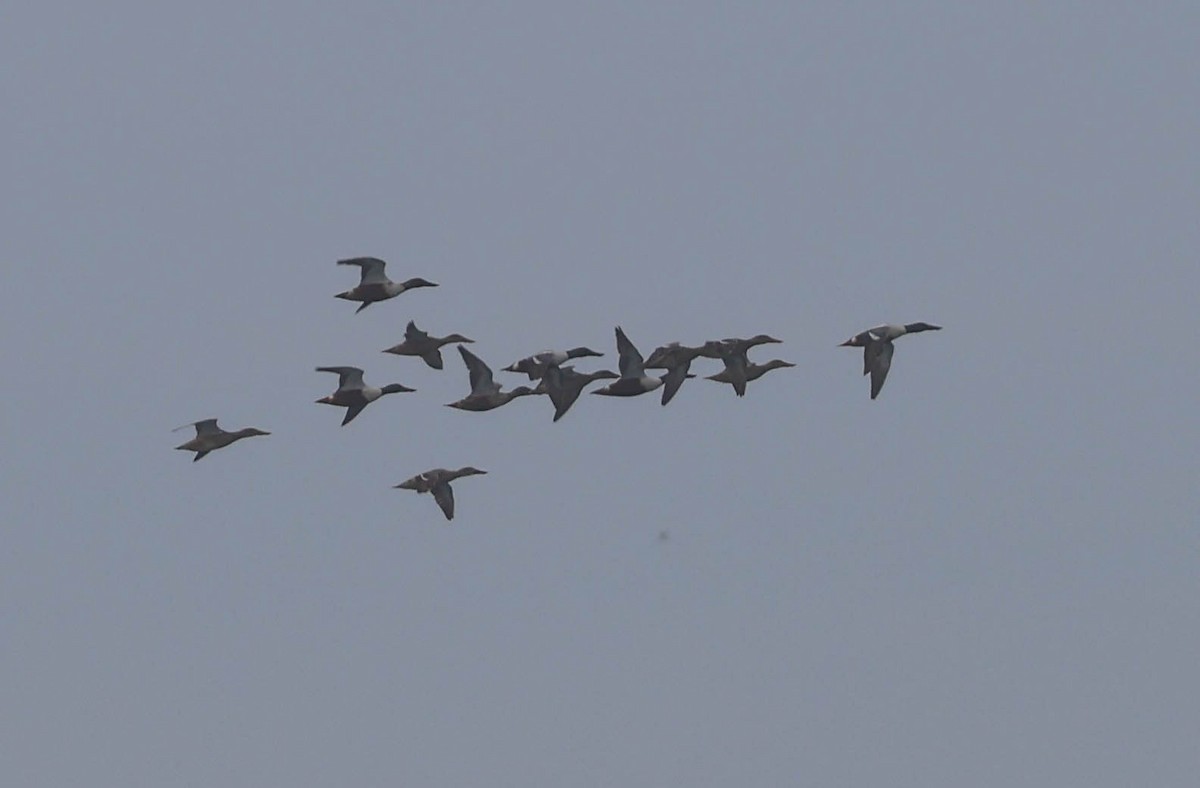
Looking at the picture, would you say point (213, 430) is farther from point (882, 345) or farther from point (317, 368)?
point (882, 345)

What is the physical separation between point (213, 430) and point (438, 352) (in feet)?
26.6

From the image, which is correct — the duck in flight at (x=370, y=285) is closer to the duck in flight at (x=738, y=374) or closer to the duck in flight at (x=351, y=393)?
the duck in flight at (x=351, y=393)

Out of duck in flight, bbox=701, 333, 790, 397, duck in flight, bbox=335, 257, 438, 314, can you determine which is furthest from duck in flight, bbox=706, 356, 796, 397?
duck in flight, bbox=335, 257, 438, 314

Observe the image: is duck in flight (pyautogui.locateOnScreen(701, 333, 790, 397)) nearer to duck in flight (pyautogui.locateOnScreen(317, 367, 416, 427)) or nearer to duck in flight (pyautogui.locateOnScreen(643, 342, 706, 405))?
duck in flight (pyautogui.locateOnScreen(643, 342, 706, 405))

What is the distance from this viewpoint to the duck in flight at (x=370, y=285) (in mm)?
91438

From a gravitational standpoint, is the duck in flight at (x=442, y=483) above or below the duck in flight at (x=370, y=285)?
below

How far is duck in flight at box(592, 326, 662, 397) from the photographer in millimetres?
92938

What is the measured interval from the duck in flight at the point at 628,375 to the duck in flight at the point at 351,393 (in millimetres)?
7004

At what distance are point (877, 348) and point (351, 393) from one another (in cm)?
1633

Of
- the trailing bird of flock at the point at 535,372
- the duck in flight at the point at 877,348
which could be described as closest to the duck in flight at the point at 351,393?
the trailing bird of flock at the point at 535,372

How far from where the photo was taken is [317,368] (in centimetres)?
9119

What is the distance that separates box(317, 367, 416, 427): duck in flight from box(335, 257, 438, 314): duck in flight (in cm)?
212

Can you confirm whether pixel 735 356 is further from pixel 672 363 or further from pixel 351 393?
pixel 351 393

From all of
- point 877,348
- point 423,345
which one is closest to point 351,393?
point 423,345
